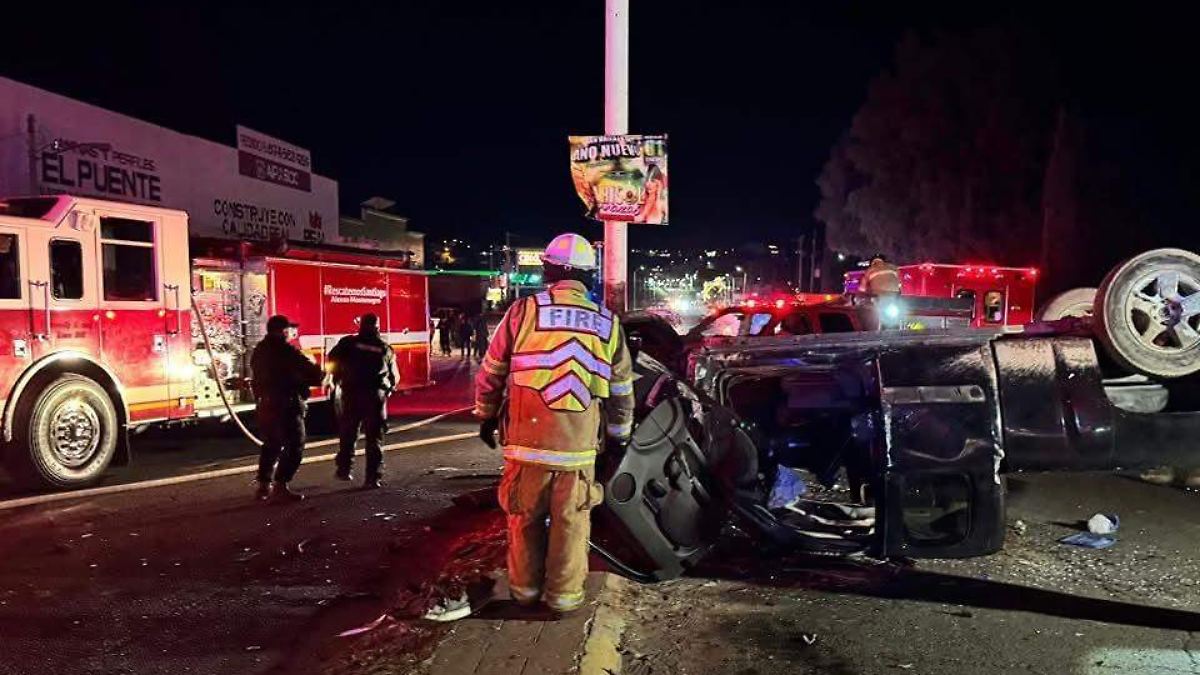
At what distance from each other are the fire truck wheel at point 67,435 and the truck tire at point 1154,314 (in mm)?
8332

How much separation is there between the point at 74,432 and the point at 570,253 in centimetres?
636

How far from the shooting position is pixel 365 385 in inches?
303

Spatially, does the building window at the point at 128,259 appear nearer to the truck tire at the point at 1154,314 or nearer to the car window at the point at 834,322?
the car window at the point at 834,322

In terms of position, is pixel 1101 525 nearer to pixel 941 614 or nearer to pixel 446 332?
pixel 941 614

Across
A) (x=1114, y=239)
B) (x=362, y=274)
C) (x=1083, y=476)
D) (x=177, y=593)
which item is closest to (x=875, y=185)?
(x=1114, y=239)

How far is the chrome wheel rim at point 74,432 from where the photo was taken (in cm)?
805

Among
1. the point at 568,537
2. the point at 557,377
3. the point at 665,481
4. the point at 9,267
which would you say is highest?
the point at 9,267

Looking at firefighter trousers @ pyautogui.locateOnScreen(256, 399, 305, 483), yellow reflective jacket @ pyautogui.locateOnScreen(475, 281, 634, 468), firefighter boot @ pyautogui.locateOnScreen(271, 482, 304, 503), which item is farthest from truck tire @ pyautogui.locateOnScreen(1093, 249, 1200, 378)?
firefighter boot @ pyautogui.locateOnScreen(271, 482, 304, 503)

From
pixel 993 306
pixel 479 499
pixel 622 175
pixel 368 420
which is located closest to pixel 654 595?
pixel 479 499

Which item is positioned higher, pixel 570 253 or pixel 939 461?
pixel 570 253

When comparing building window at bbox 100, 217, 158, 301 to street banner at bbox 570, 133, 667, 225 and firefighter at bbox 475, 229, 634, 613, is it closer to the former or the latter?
street banner at bbox 570, 133, 667, 225

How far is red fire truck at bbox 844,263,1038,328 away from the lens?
63.6 feet

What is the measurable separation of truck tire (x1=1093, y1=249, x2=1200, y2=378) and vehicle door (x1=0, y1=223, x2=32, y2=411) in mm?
8389

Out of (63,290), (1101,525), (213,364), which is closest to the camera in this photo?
Result: (1101,525)
